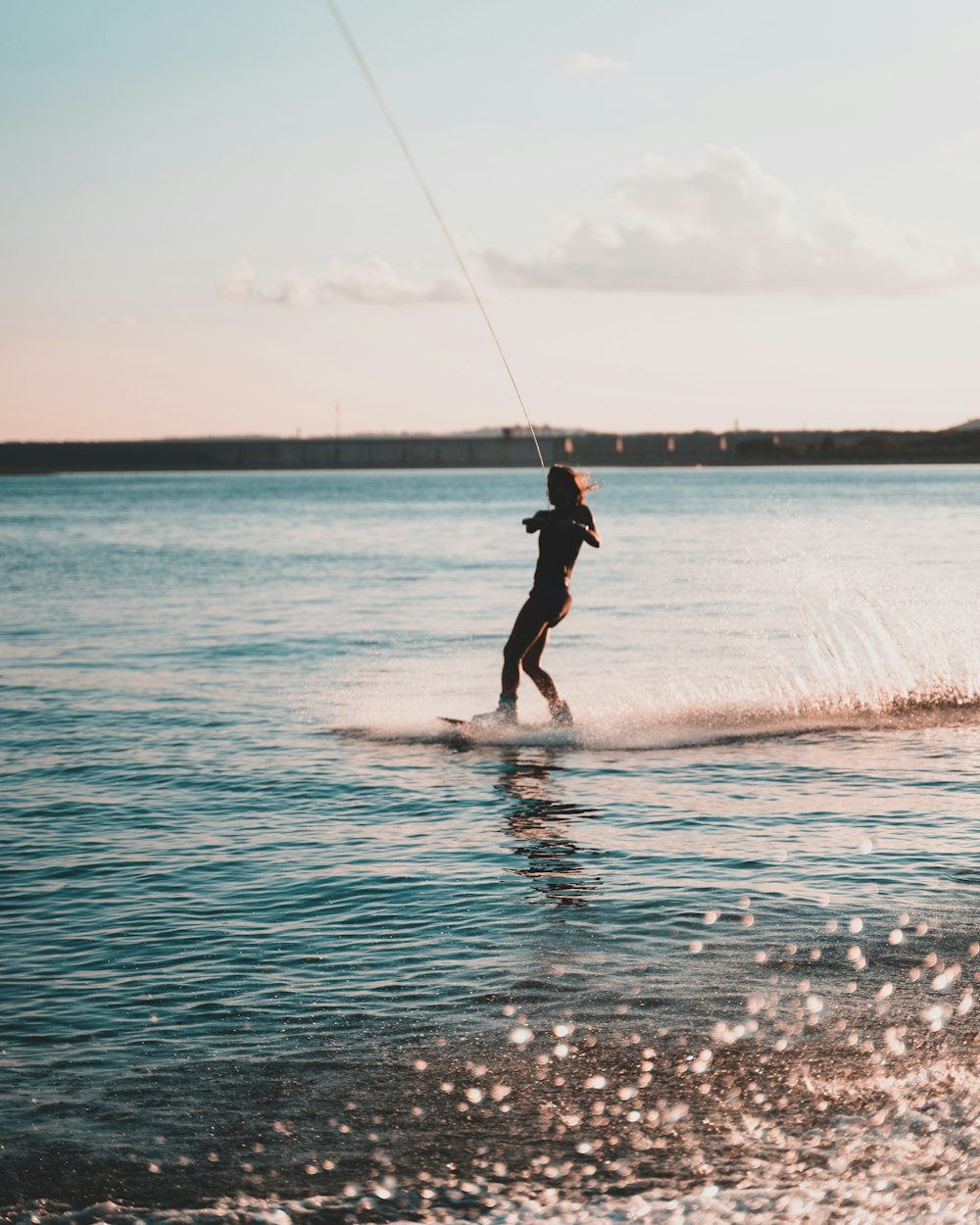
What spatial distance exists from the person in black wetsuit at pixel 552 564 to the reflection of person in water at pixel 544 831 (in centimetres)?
88

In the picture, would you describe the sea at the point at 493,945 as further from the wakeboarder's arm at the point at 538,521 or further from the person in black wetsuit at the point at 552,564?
the wakeboarder's arm at the point at 538,521

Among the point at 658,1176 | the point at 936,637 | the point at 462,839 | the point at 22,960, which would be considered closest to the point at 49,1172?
the point at 658,1176

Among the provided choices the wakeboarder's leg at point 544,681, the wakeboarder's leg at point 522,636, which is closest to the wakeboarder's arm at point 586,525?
the wakeboarder's leg at point 522,636

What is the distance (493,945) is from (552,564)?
5981mm

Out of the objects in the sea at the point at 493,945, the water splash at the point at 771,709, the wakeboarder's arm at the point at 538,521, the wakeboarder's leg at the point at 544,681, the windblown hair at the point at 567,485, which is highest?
the windblown hair at the point at 567,485

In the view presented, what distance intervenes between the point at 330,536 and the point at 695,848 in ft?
180

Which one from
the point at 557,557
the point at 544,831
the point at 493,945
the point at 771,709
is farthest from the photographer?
the point at 771,709

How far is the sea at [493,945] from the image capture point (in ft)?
15.2

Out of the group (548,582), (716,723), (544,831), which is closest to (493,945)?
(544,831)

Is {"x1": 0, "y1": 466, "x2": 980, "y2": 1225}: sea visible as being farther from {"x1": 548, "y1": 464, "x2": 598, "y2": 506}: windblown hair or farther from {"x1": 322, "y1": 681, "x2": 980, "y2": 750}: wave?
{"x1": 548, "y1": 464, "x2": 598, "y2": 506}: windblown hair

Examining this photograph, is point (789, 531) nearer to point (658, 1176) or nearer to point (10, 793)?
point (10, 793)

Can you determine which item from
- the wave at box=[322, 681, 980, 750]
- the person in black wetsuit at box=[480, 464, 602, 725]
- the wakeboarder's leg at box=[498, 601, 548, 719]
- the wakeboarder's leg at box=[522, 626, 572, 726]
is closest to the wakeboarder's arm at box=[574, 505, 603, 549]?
the person in black wetsuit at box=[480, 464, 602, 725]

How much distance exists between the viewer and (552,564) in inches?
494

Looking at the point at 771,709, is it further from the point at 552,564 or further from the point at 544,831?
the point at 544,831
